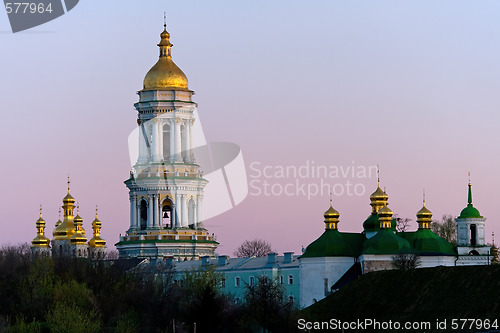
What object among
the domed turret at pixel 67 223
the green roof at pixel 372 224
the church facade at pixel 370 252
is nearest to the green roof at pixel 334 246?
the church facade at pixel 370 252

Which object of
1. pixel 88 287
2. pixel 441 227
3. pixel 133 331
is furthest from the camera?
pixel 441 227

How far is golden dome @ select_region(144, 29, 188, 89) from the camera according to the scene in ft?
305

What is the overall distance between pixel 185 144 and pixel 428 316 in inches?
1579

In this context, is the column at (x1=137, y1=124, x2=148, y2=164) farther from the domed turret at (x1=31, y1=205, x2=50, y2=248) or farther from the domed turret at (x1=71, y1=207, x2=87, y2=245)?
the domed turret at (x1=31, y1=205, x2=50, y2=248)

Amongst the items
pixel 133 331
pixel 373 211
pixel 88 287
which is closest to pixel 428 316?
pixel 133 331

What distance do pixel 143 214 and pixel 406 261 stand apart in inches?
914

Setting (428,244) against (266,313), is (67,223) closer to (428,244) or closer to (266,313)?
(428,244)

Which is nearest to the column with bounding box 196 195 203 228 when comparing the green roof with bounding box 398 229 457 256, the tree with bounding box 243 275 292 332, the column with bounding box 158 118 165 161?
the column with bounding box 158 118 165 161

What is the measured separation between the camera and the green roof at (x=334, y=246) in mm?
77188

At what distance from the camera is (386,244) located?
250 feet

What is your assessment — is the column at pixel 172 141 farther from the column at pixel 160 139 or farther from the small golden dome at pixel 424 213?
the small golden dome at pixel 424 213

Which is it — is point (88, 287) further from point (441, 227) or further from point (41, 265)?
point (441, 227)

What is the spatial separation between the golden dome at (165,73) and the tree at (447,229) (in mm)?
17364

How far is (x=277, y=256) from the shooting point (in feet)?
282
